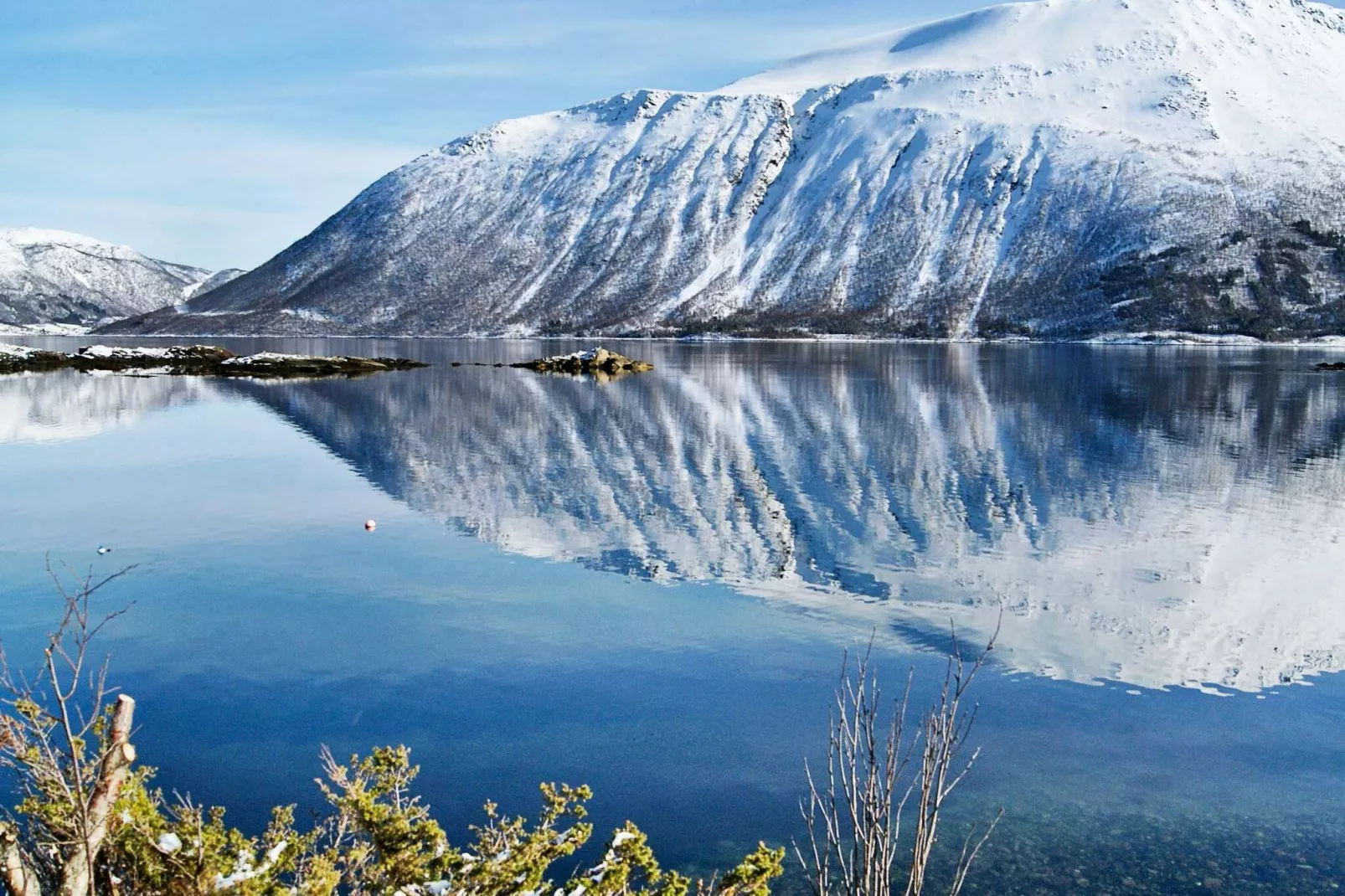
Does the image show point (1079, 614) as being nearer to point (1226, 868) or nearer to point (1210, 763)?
point (1210, 763)

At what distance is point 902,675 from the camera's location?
1738cm

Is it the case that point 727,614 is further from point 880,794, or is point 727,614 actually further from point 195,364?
point 195,364

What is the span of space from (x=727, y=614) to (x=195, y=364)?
330 feet

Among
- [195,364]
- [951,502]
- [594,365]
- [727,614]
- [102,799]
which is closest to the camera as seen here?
[102,799]

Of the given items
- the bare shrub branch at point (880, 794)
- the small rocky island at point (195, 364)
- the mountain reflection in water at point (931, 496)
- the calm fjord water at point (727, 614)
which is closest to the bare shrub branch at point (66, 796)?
the bare shrub branch at point (880, 794)

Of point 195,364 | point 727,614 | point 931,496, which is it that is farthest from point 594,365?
point 727,614

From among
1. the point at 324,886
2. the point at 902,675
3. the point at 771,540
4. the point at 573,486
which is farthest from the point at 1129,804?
the point at 573,486

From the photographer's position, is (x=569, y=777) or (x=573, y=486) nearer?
(x=569, y=777)

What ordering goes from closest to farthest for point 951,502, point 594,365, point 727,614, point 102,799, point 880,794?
1. point 102,799
2. point 880,794
3. point 727,614
4. point 951,502
5. point 594,365

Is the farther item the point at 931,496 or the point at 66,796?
the point at 931,496

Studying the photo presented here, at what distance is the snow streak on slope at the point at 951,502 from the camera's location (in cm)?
2045

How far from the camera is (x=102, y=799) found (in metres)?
6.96

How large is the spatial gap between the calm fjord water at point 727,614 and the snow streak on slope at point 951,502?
165mm

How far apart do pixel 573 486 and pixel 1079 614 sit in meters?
18.2
